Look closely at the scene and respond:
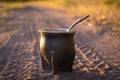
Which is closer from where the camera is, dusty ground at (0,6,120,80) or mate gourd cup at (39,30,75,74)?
mate gourd cup at (39,30,75,74)

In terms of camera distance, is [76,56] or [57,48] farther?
[76,56]

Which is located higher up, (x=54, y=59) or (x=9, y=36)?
(x=9, y=36)

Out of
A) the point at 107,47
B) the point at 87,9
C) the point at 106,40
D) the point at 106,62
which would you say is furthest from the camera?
the point at 87,9

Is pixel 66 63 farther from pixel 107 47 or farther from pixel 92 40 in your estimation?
pixel 92 40

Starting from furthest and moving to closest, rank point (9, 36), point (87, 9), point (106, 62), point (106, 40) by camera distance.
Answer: point (87, 9) → point (9, 36) → point (106, 40) → point (106, 62)

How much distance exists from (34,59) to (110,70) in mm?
1875

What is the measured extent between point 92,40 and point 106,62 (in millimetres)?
2840

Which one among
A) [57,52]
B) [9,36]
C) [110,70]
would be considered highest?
[9,36]

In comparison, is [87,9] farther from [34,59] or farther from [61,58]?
[61,58]

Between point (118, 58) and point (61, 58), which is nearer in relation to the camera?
point (61, 58)

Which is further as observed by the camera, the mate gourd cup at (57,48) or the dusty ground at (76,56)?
the dusty ground at (76,56)

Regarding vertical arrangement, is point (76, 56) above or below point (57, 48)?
below

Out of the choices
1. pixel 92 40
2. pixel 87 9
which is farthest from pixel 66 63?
pixel 87 9

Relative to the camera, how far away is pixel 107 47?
28.7 ft
